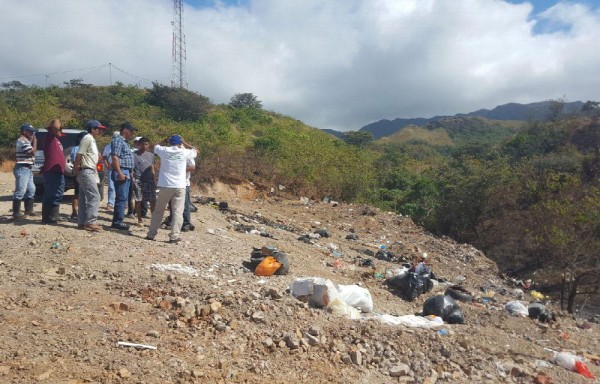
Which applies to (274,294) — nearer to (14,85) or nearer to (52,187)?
(52,187)

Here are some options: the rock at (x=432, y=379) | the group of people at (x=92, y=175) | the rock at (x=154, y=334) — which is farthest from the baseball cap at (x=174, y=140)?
the rock at (x=432, y=379)

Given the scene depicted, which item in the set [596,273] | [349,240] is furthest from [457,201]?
[349,240]

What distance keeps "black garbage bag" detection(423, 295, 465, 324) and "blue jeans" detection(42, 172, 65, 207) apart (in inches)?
186

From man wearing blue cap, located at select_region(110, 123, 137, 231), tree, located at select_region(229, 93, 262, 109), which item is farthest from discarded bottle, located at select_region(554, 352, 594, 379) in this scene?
tree, located at select_region(229, 93, 262, 109)

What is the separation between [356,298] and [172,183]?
2639mm

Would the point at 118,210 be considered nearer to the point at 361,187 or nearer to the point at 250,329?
the point at 250,329

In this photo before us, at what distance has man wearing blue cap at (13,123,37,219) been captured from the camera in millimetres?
6035

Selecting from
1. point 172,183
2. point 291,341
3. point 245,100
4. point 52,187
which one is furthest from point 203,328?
point 245,100

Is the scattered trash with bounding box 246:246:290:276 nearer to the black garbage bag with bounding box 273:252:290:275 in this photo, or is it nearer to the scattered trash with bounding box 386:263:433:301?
the black garbage bag with bounding box 273:252:290:275

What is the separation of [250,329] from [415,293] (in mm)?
2955

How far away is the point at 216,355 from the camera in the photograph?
345 centimetres

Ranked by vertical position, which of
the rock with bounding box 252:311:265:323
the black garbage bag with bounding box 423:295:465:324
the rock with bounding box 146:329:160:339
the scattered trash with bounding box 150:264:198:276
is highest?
the scattered trash with bounding box 150:264:198:276

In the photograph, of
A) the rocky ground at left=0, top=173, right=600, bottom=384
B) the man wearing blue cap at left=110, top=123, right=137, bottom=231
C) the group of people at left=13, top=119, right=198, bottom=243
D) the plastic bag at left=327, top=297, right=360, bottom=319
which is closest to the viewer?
the rocky ground at left=0, top=173, right=600, bottom=384

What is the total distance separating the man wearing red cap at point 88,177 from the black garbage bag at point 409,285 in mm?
3990
